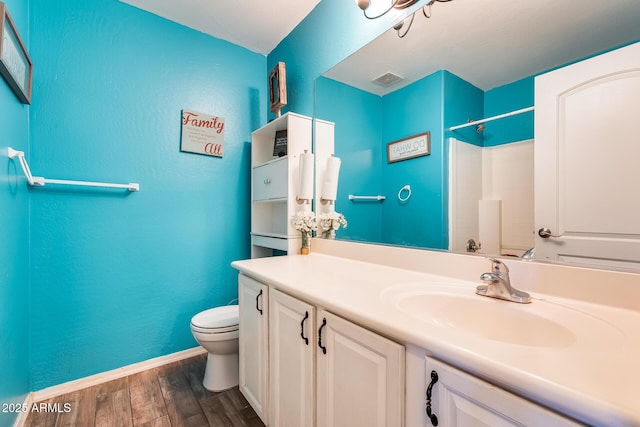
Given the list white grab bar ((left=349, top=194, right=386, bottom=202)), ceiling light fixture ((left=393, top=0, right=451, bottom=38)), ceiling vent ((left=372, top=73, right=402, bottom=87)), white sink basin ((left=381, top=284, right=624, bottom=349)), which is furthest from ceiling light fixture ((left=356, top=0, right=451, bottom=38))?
white sink basin ((left=381, top=284, right=624, bottom=349))

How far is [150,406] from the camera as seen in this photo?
4.97 feet

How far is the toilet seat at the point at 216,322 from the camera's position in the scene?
159 cm

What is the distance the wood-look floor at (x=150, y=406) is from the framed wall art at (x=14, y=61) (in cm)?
163

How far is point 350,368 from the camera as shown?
0.82m

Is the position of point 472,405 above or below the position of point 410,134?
below

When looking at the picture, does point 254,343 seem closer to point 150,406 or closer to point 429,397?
point 150,406

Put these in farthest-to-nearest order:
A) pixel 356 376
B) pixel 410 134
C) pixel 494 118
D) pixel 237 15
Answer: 1. pixel 237 15
2. pixel 410 134
3. pixel 494 118
4. pixel 356 376

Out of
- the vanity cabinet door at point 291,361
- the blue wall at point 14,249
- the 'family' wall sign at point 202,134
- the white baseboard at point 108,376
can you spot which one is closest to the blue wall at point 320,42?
the 'family' wall sign at point 202,134

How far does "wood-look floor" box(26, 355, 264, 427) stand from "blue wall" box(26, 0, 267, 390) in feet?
0.55

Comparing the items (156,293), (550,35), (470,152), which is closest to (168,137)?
(156,293)

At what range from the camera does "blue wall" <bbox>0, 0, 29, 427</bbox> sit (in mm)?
1169

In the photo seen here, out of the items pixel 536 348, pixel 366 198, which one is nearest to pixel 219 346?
pixel 366 198

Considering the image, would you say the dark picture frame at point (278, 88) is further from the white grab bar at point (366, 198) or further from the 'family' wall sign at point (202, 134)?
the white grab bar at point (366, 198)

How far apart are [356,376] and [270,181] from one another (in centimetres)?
145
